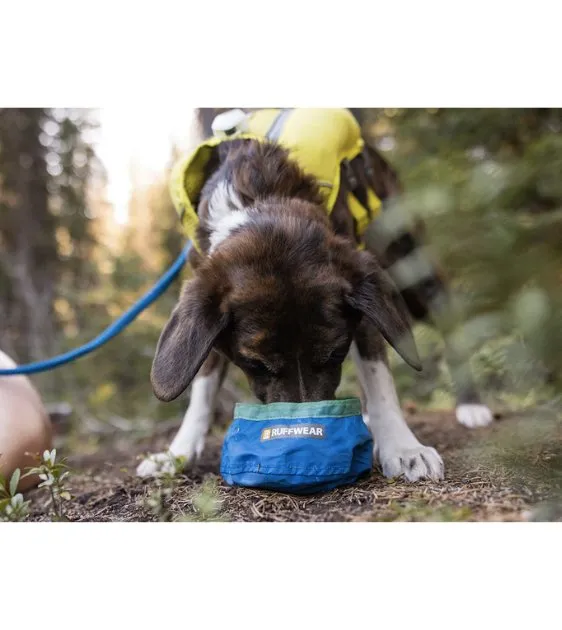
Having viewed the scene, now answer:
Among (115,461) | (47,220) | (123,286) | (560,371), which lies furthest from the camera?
(47,220)

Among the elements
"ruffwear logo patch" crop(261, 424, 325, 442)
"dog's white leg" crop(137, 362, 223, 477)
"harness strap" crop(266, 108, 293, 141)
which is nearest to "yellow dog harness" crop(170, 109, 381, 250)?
"harness strap" crop(266, 108, 293, 141)

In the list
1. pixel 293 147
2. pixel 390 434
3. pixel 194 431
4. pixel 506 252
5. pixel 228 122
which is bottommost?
pixel 506 252

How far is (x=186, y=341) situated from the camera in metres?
2.64

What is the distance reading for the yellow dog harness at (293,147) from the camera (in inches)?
131

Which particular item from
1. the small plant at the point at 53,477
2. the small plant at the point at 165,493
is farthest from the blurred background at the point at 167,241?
the small plant at the point at 53,477

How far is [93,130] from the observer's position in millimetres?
6535

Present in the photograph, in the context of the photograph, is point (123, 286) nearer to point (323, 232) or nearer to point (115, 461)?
point (115, 461)

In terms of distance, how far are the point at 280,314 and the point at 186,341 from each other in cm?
37

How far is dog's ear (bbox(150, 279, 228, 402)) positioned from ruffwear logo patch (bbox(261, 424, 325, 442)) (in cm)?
37

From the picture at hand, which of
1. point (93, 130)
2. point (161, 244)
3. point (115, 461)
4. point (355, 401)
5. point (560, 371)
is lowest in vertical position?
point (560, 371)

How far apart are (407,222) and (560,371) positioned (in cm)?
45

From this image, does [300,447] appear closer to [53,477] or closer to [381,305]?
[381,305]

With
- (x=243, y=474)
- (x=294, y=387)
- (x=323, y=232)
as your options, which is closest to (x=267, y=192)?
(x=323, y=232)

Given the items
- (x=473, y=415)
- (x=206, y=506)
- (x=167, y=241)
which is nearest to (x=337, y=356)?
(x=206, y=506)
